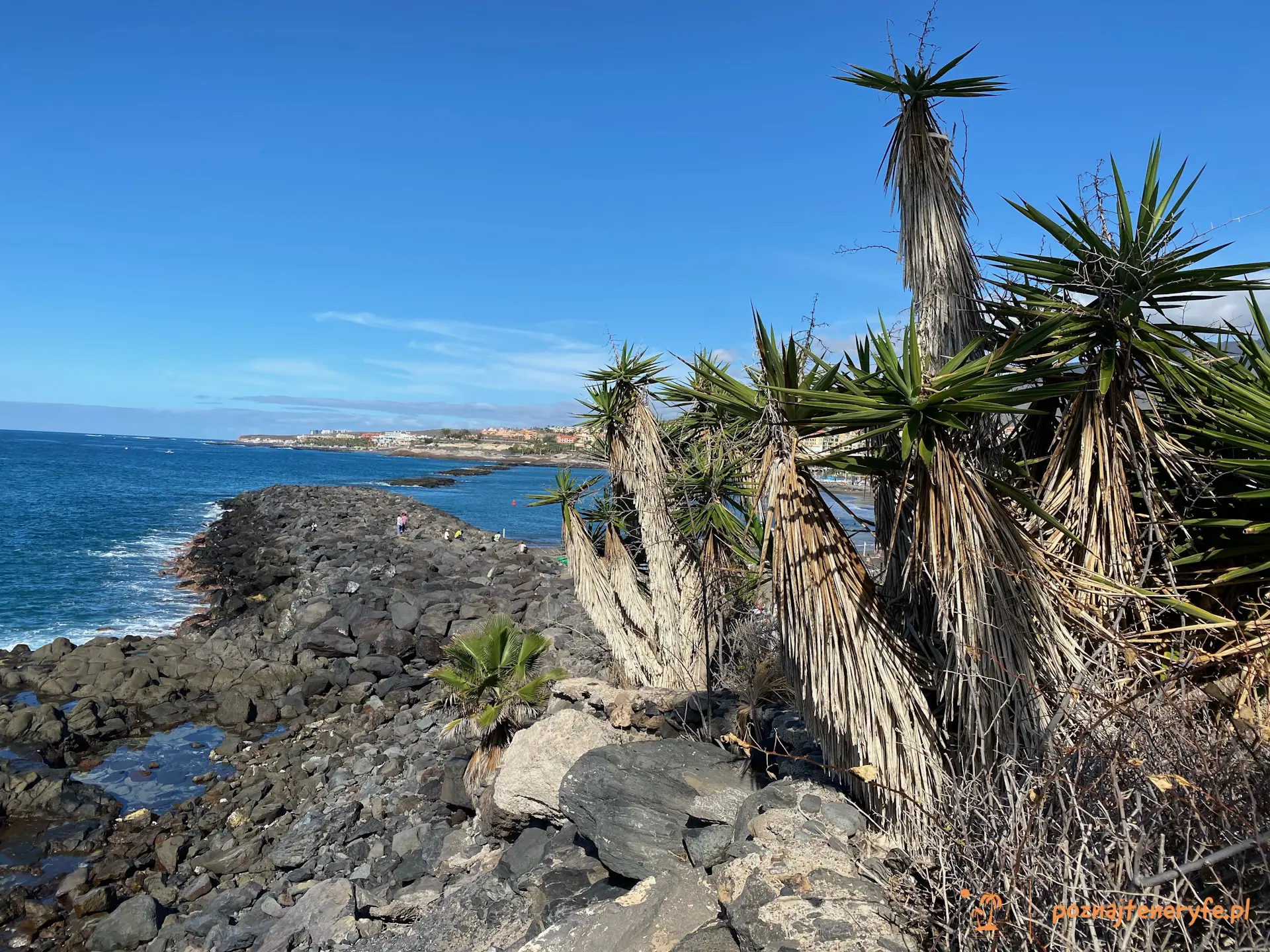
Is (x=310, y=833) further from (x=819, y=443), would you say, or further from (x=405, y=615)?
(x=405, y=615)

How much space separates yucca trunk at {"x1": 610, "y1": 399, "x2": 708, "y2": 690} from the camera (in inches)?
355

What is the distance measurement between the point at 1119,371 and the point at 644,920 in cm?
451

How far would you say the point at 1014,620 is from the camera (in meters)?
4.30

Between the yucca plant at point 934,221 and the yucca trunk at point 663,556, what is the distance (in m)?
4.27

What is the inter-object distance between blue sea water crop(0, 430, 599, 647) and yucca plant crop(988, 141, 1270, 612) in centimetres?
2189

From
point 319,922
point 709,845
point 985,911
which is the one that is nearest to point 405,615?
point 319,922

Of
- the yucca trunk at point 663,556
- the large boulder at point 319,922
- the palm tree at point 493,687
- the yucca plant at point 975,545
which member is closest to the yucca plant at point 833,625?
the yucca plant at point 975,545

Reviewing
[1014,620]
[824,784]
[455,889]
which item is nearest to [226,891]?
[455,889]

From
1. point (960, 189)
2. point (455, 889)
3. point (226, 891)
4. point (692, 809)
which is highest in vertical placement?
point (960, 189)

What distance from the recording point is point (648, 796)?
6.21 meters

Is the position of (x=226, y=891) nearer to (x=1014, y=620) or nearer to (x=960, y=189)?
(x=1014, y=620)

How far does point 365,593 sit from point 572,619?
21.0ft

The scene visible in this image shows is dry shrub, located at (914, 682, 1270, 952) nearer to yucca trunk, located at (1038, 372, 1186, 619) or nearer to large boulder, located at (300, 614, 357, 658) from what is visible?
yucca trunk, located at (1038, 372, 1186, 619)

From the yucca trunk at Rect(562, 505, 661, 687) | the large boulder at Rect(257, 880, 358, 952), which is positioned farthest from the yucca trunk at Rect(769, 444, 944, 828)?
the large boulder at Rect(257, 880, 358, 952)
